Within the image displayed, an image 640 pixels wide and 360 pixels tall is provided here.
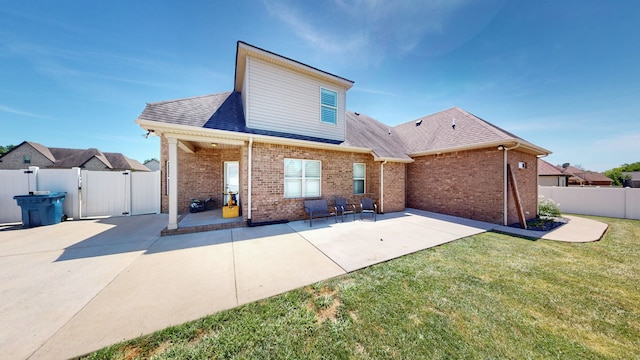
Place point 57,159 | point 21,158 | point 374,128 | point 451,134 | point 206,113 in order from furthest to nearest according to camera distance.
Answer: point 57,159 → point 21,158 → point 374,128 → point 451,134 → point 206,113

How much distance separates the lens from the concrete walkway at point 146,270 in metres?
2.47

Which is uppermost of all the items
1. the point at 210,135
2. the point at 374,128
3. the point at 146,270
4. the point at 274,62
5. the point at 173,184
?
the point at 274,62

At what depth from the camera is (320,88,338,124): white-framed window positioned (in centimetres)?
939

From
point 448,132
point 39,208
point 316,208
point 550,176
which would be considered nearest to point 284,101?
point 316,208

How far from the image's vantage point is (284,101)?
838 cm

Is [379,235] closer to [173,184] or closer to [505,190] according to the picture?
[505,190]

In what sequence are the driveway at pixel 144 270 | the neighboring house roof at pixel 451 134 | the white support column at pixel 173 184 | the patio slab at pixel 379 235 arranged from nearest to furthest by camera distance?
the driveway at pixel 144 270 < the patio slab at pixel 379 235 < the white support column at pixel 173 184 < the neighboring house roof at pixel 451 134

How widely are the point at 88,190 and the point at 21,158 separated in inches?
1265

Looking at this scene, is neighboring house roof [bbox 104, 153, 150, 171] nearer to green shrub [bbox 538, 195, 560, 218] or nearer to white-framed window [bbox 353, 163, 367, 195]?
white-framed window [bbox 353, 163, 367, 195]

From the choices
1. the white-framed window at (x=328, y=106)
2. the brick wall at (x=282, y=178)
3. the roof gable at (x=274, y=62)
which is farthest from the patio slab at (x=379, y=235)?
the roof gable at (x=274, y=62)

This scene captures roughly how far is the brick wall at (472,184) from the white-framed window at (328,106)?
18.6ft

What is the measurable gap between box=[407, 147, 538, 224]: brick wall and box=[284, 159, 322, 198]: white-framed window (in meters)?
6.37

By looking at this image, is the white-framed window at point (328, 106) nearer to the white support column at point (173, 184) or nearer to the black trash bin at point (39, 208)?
the white support column at point (173, 184)

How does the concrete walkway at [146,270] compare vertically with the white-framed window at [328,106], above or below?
below
